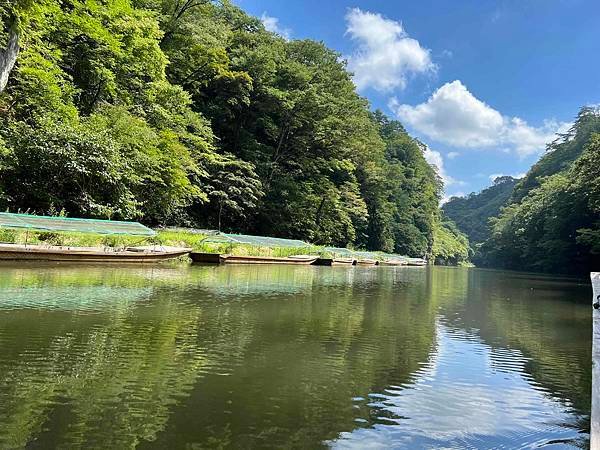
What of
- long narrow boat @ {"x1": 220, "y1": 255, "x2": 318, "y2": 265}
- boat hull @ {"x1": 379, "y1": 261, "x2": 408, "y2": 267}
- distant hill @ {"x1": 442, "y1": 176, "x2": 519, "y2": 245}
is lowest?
boat hull @ {"x1": 379, "y1": 261, "x2": 408, "y2": 267}

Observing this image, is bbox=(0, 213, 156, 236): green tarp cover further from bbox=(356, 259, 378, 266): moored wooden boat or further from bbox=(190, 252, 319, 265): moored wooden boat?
bbox=(356, 259, 378, 266): moored wooden boat

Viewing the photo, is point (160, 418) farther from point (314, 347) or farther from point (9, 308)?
point (9, 308)

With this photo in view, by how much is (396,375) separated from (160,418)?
308 cm

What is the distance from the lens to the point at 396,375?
18.9 ft

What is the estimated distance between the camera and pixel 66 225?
16.6 meters

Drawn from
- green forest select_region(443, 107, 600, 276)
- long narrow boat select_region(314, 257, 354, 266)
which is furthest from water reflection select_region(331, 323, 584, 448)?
green forest select_region(443, 107, 600, 276)

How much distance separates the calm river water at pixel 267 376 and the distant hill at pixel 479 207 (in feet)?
505

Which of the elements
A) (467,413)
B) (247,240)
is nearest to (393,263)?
(247,240)

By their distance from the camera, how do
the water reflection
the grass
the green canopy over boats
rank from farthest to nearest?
the grass, the green canopy over boats, the water reflection

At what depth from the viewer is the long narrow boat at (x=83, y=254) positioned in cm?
1450

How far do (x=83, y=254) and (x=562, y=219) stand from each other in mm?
55065

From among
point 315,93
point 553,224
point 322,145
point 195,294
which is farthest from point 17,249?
point 553,224

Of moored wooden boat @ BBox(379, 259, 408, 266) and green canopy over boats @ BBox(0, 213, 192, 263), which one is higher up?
green canopy over boats @ BBox(0, 213, 192, 263)

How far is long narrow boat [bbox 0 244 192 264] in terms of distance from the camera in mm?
14500
